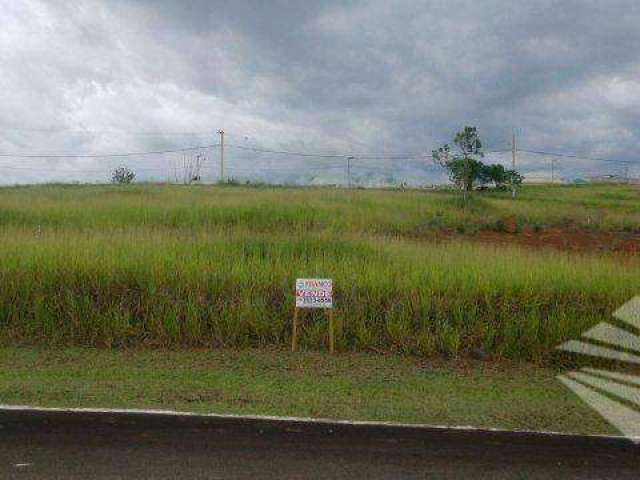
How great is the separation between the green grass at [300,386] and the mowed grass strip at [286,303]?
15.2 inches

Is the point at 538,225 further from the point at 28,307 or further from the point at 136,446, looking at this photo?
the point at 136,446

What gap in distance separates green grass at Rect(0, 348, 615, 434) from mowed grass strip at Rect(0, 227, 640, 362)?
0.39 metres

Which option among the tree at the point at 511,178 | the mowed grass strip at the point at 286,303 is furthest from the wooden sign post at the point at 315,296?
the tree at the point at 511,178

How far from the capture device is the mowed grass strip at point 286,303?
7527 millimetres

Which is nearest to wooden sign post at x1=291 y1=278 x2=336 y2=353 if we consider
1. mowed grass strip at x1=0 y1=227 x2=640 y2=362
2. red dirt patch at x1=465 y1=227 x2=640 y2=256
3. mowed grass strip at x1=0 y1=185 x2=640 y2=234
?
mowed grass strip at x1=0 y1=227 x2=640 y2=362

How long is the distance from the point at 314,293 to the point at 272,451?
3107mm

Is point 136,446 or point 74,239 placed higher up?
point 74,239

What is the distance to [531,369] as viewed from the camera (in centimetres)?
707

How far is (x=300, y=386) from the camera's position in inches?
240

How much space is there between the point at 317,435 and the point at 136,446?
4.80 ft

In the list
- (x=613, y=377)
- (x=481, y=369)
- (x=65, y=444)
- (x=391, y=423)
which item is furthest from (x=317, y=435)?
(x=613, y=377)

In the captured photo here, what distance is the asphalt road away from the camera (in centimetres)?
416

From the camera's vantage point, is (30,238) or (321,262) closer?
(321,262)

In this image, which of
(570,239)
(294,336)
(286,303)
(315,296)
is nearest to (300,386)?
(294,336)
